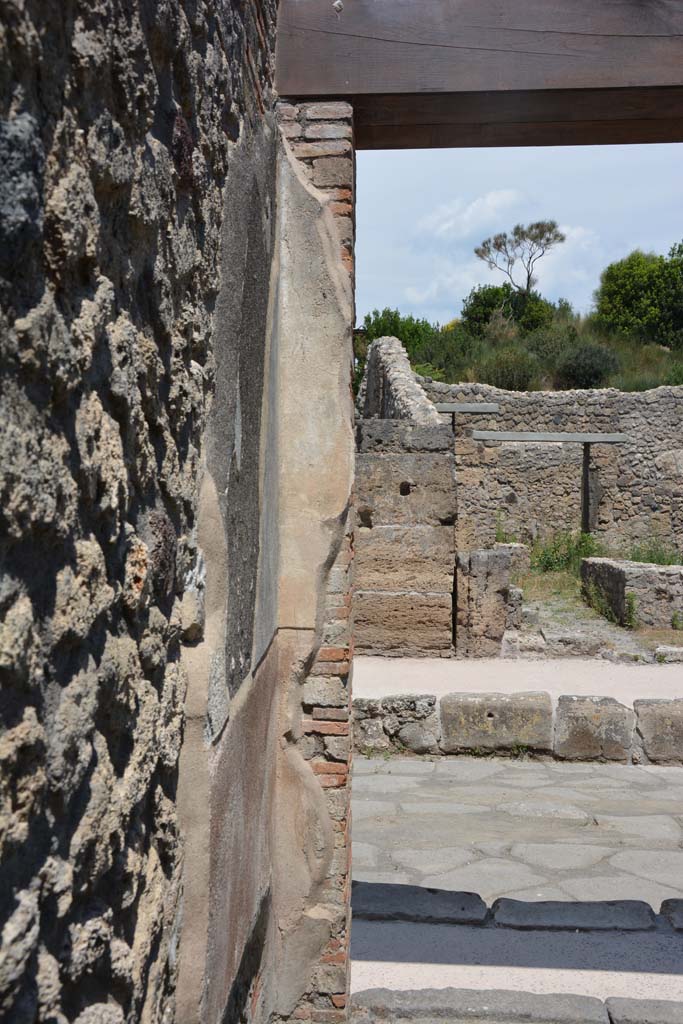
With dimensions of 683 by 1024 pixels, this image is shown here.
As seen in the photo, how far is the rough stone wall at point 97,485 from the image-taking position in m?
0.77

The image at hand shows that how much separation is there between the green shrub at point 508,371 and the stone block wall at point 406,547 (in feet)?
49.9

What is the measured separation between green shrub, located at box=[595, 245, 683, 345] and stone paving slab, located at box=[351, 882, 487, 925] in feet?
99.8


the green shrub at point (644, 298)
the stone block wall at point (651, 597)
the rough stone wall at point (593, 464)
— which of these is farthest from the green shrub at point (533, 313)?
the stone block wall at point (651, 597)

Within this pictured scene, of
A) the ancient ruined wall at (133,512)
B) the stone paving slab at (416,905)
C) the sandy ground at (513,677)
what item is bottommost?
the stone paving slab at (416,905)

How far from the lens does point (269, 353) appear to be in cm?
263

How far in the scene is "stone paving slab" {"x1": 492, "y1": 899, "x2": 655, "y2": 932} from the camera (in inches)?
160

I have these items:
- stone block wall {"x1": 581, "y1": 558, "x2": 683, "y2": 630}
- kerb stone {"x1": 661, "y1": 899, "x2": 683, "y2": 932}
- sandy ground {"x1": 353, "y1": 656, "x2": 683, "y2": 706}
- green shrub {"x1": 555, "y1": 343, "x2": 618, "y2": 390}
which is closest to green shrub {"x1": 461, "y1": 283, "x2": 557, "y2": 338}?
green shrub {"x1": 555, "y1": 343, "x2": 618, "y2": 390}

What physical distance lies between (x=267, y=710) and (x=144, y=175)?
65.8 inches

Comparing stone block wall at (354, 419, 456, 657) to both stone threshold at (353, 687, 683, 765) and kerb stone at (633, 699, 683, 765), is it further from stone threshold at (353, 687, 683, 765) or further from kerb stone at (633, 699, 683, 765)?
kerb stone at (633, 699, 683, 765)

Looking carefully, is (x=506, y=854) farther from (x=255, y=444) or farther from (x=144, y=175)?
(x=144, y=175)

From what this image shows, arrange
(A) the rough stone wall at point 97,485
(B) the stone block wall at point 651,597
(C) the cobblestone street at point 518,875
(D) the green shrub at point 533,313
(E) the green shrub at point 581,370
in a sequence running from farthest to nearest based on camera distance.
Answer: (D) the green shrub at point 533,313, (E) the green shrub at point 581,370, (B) the stone block wall at point 651,597, (C) the cobblestone street at point 518,875, (A) the rough stone wall at point 97,485

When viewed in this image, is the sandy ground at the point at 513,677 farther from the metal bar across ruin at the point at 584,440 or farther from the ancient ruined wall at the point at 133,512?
the metal bar across ruin at the point at 584,440

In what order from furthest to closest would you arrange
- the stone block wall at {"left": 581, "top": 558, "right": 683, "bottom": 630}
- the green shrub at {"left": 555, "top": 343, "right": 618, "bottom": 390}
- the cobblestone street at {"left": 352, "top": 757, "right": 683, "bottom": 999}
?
the green shrub at {"left": 555, "top": 343, "right": 618, "bottom": 390} < the stone block wall at {"left": 581, "top": 558, "right": 683, "bottom": 630} < the cobblestone street at {"left": 352, "top": 757, "right": 683, "bottom": 999}

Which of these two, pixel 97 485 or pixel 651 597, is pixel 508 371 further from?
pixel 97 485
